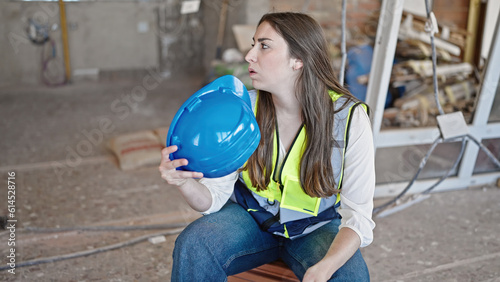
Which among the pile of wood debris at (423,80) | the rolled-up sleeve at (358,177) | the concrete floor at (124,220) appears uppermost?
the rolled-up sleeve at (358,177)

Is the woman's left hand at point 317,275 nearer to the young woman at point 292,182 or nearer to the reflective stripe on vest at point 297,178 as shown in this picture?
the young woman at point 292,182

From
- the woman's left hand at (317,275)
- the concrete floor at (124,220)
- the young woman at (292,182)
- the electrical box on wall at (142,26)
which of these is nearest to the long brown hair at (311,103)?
the young woman at (292,182)

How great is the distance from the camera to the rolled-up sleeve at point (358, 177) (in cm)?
137

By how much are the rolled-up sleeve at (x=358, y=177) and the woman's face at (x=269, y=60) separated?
257mm

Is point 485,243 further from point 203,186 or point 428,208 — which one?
point 203,186

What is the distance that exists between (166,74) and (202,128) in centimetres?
559

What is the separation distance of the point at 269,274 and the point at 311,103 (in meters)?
0.58

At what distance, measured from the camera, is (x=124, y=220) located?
2.47 metres

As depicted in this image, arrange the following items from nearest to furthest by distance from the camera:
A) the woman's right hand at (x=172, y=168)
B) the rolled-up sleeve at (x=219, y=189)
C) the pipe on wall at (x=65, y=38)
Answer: the woman's right hand at (x=172, y=168), the rolled-up sleeve at (x=219, y=189), the pipe on wall at (x=65, y=38)

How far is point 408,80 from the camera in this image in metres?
3.80

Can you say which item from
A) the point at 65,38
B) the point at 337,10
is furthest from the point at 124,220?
the point at 65,38

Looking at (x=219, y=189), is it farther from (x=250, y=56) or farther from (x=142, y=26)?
(x=142, y=26)

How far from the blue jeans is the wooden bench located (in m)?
0.03

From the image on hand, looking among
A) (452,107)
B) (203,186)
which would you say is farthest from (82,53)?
(203,186)
